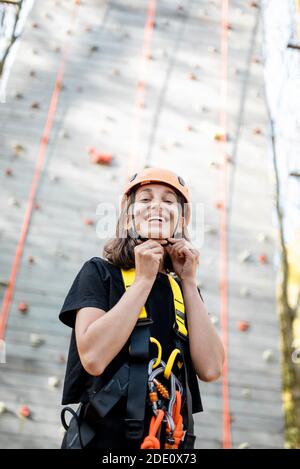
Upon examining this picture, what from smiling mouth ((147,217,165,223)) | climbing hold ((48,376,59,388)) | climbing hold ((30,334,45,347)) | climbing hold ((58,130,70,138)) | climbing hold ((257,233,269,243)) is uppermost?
smiling mouth ((147,217,165,223))

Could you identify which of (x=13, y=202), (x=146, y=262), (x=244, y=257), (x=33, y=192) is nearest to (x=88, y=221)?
(x=33, y=192)

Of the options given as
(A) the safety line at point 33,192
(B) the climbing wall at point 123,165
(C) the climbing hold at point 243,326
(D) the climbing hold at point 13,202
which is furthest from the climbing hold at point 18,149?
(C) the climbing hold at point 243,326

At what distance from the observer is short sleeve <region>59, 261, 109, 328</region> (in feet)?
4.36

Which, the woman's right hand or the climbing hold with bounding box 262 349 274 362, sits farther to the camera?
the climbing hold with bounding box 262 349 274 362

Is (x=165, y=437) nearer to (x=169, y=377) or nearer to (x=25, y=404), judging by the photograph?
(x=169, y=377)

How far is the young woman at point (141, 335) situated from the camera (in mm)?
1223

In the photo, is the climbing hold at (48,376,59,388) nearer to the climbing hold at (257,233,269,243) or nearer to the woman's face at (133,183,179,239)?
the climbing hold at (257,233,269,243)

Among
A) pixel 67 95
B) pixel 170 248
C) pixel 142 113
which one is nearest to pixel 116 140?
pixel 142 113

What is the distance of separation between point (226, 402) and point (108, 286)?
2508mm

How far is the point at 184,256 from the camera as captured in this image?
57.7 inches

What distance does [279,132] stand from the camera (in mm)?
5086

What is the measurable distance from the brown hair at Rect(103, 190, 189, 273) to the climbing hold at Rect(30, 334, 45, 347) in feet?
7.68

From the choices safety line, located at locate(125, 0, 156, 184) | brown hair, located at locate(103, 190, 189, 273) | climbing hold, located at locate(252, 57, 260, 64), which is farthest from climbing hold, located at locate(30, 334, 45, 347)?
climbing hold, located at locate(252, 57, 260, 64)

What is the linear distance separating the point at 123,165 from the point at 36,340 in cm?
183
